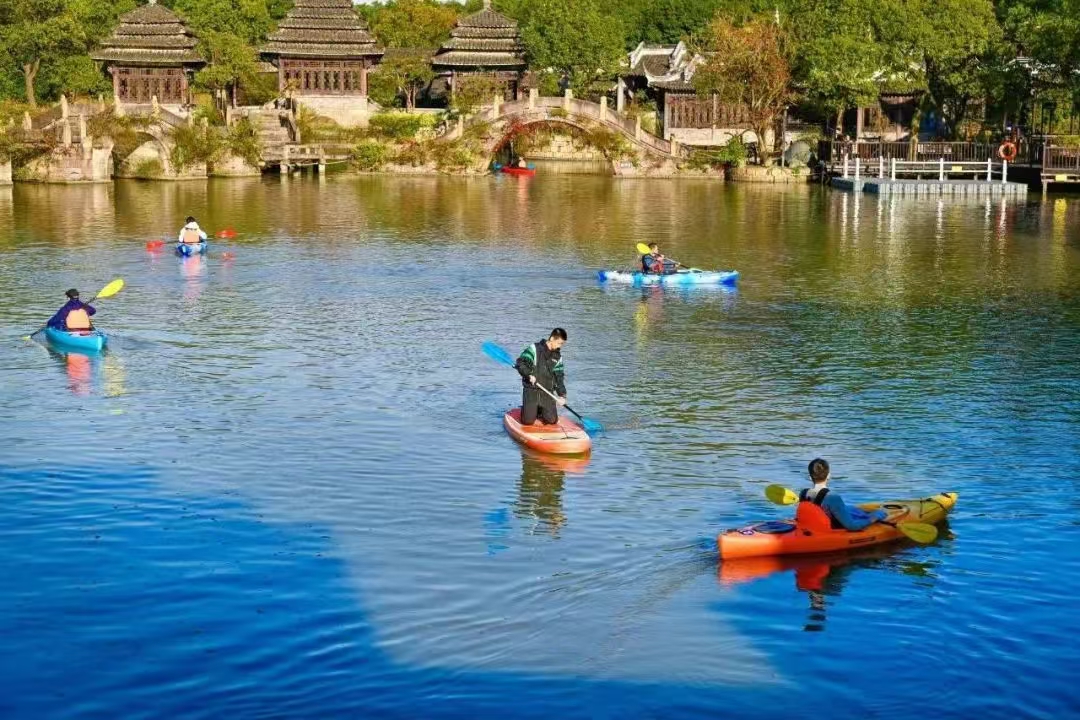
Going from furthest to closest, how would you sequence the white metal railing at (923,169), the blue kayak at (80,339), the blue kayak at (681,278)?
the white metal railing at (923,169) → the blue kayak at (681,278) → the blue kayak at (80,339)

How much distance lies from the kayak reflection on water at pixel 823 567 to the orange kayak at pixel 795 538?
4.0 inches

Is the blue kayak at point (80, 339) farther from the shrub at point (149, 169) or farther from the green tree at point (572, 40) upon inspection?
the green tree at point (572, 40)

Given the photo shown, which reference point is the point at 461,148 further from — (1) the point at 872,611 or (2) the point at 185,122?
(1) the point at 872,611

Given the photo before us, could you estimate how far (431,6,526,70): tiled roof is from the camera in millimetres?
111562

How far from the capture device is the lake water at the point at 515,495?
1675 centimetres

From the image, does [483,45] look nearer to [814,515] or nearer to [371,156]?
[371,156]

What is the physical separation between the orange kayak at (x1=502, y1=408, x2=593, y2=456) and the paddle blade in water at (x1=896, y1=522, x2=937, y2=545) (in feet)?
21.6

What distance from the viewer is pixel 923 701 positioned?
16219 millimetres

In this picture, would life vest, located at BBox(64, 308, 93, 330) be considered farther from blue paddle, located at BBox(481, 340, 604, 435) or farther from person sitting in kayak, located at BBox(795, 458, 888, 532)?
person sitting in kayak, located at BBox(795, 458, 888, 532)

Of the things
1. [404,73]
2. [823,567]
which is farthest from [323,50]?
[823,567]

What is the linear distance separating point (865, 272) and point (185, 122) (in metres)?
51.9

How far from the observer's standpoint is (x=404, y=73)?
112812 mm

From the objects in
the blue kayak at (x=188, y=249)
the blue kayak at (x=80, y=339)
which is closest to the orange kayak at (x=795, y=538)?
the blue kayak at (x=80, y=339)

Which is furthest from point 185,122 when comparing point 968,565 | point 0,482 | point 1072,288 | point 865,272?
point 968,565
